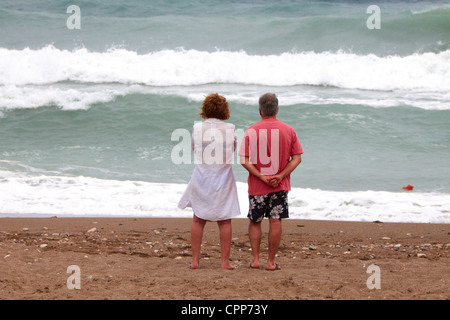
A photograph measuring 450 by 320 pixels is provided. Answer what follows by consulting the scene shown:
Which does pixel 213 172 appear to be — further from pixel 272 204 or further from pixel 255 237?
pixel 255 237

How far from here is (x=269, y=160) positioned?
4.39 meters

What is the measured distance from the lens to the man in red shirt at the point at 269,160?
4.37 meters

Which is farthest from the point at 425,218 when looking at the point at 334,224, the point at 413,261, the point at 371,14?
the point at 371,14

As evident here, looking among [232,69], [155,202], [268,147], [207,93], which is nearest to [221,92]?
[207,93]

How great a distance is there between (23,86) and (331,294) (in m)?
15.3

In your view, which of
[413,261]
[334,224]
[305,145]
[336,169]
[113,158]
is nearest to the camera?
[413,261]

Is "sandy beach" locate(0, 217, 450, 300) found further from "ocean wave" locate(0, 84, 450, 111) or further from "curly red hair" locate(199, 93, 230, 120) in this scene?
"ocean wave" locate(0, 84, 450, 111)

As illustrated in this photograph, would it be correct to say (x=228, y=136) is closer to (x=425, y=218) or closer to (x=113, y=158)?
(x=425, y=218)

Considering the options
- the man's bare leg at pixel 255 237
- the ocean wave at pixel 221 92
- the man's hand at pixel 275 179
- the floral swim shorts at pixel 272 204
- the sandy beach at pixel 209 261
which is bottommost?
the sandy beach at pixel 209 261

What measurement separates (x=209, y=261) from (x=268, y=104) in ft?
5.04

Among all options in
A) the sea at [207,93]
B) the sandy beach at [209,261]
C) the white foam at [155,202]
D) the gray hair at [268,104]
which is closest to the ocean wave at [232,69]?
the sea at [207,93]

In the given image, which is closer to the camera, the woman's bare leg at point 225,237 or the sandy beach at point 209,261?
the sandy beach at point 209,261

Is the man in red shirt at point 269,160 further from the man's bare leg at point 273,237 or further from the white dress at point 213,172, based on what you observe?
the white dress at point 213,172
